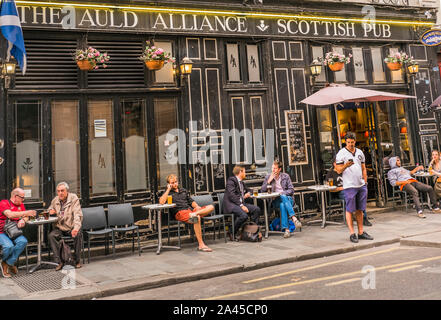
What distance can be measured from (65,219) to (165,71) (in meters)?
4.35

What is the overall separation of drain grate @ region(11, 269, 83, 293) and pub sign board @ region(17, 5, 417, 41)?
5190 millimetres

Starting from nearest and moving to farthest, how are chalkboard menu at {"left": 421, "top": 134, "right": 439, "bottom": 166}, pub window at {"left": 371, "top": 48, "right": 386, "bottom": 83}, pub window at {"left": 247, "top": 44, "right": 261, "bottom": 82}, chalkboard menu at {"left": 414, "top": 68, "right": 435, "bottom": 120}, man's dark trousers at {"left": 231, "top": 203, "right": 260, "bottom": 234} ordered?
man's dark trousers at {"left": 231, "top": 203, "right": 260, "bottom": 234} < pub window at {"left": 247, "top": 44, "right": 261, "bottom": 82} < pub window at {"left": 371, "top": 48, "right": 386, "bottom": 83} < chalkboard menu at {"left": 421, "top": 134, "right": 439, "bottom": 166} < chalkboard menu at {"left": 414, "top": 68, "right": 435, "bottom": 120}

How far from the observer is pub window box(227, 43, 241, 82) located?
34.4ft

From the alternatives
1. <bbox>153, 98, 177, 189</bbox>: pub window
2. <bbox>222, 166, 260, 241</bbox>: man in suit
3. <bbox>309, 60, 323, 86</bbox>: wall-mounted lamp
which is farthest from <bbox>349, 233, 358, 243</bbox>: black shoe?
<bbox>309, 60, 323, 86</bbox>: wall-mounted lamp

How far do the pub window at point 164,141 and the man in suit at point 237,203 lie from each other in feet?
4.84

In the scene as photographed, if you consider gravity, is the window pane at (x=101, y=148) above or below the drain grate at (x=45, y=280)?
above

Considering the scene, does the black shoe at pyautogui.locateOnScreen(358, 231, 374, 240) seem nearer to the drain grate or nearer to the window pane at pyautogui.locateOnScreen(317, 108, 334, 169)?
the window pane at pyautogui.locateOnScreen(317, 108, 334, 169)

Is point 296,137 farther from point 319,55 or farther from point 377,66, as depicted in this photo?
point 377,66

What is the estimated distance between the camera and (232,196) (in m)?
8.92

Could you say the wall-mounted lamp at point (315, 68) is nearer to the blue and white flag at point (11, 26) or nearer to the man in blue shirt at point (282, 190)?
the man in blue shirt at point (282, 190)

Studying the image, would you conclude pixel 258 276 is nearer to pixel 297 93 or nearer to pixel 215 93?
pixel 215 93

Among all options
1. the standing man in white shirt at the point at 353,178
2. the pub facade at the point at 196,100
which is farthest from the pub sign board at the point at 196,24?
the standing man in white shirt at the point at 353,178

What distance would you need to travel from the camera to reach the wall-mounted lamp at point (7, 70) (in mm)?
8219

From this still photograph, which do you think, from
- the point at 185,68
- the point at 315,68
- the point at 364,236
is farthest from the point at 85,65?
the point at 364,236
